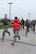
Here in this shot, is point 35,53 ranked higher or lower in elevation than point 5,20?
lower

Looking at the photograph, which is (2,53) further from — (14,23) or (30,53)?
(14,23)

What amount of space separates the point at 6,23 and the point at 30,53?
4752 mm

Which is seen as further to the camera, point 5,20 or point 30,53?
point 5,20

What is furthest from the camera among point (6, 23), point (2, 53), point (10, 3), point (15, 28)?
point (10, 3)

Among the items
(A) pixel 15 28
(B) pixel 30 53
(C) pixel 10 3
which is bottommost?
(B) pixel 30 53

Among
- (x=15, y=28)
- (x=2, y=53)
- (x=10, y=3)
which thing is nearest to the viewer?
(x=2, y=53)

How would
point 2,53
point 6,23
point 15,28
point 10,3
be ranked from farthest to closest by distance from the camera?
1. point 10,3
2. point 6,23
3. point 15,28
4. point 2,53

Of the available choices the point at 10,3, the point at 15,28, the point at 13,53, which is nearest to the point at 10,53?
the point at 13,53

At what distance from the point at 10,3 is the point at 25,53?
60.5 meters

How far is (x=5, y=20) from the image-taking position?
14.1 meters

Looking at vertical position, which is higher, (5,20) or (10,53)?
(5,20)

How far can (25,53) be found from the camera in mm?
9656

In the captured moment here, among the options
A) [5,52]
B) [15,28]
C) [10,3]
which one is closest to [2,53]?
[5,52]

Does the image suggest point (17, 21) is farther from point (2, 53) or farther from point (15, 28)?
point (2, 53)
